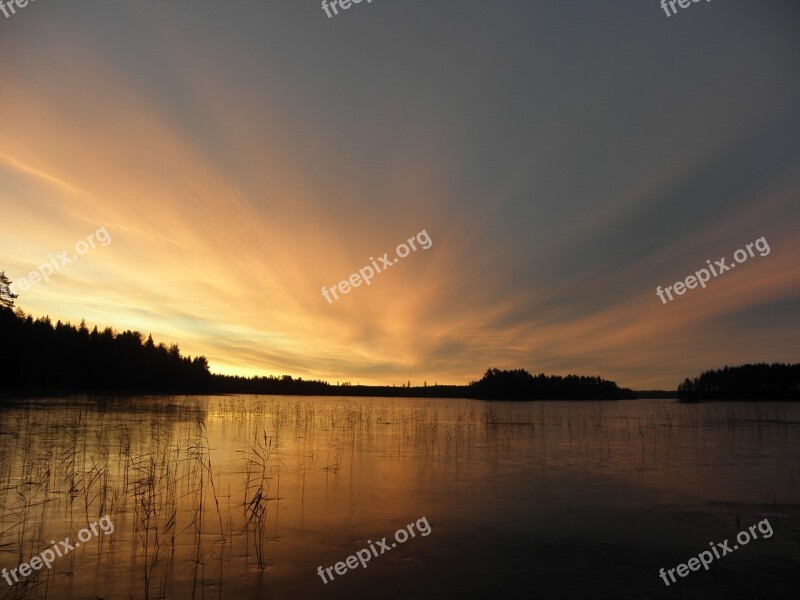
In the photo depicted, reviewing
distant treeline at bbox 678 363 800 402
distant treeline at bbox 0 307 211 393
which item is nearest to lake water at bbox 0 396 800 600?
distant treeline at bbox 0 307 211 393

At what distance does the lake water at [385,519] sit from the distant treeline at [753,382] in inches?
4571

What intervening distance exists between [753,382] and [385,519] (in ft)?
481

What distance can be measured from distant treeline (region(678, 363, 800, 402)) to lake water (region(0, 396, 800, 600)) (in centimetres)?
11611

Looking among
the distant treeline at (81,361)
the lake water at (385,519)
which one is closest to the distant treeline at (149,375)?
the distant treeline at (81,361)

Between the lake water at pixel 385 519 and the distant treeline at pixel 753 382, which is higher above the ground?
the distant treeline at pixel 753 382

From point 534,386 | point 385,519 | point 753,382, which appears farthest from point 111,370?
point 753,382

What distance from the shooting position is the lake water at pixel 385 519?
765cm

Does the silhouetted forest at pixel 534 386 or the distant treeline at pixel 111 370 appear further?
the silhouetted forest at pixel 534 386

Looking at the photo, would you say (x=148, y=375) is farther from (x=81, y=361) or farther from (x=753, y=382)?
(x=753, y=382)

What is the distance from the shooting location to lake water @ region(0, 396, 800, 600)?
765 cm

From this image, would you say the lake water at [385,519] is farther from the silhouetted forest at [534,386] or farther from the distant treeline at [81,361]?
the silhouetted forest at [534,386]

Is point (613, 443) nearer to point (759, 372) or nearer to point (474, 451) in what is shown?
point (474, 451)

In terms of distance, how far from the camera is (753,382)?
125250 mm

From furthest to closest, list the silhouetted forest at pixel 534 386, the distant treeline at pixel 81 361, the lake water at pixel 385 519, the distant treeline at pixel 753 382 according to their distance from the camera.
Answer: the silhouetted forest at pixel 534 386 < the distant treeline at pixel 753 382 < the distant treeline at pixel 81 361 < the lake water at pixel 385 519
